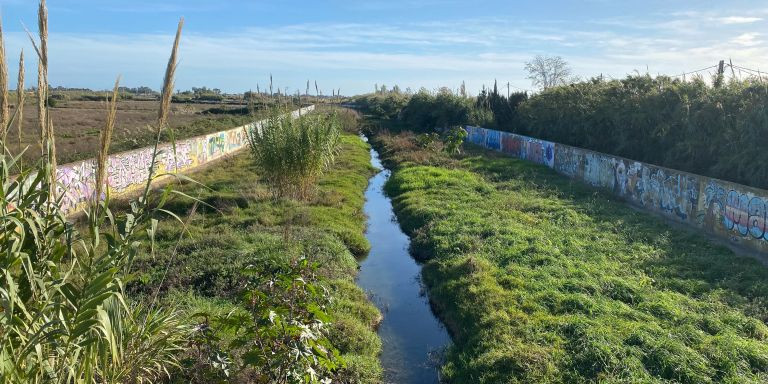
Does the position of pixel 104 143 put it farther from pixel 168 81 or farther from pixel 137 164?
pixel 137 164

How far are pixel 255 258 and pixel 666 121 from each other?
14.2m

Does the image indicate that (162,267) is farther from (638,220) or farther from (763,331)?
(638,220)

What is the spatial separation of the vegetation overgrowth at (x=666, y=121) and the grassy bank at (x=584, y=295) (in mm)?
2708

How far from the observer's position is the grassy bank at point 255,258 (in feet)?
19.7

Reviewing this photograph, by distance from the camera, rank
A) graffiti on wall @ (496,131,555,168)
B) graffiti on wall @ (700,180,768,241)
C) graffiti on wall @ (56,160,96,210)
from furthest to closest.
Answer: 1. graffiti on wall @ (496,131,555,168)
2. graffiti on wall @ (56,160,96,210)
3. graffiti on wall @ (700,180,768,241)

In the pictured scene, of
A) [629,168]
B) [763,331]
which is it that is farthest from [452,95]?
[763,331]

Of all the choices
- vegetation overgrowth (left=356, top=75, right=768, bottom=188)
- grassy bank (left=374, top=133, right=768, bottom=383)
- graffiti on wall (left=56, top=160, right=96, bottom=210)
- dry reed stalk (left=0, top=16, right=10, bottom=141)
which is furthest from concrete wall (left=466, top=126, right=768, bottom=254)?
graffiti on wall (left=56, top=160, right=96, bottom=210)

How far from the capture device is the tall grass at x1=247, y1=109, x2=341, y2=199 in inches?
516

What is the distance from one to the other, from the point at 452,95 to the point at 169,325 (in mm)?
39422

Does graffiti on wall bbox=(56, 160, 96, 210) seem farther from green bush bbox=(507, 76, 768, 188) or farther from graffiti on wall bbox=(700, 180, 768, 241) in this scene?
green bush bbox=(507, 76, 768, 188)

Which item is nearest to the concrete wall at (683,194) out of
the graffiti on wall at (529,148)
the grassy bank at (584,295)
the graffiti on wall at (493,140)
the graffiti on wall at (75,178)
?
the grassy bank at (584,295)

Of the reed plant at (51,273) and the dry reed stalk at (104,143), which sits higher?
the dry reed stalk at (104,143)

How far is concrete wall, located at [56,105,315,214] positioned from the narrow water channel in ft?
11.3

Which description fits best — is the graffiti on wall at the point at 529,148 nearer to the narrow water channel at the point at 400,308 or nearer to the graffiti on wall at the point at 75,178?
the narrow water channel at the point at 400,308
